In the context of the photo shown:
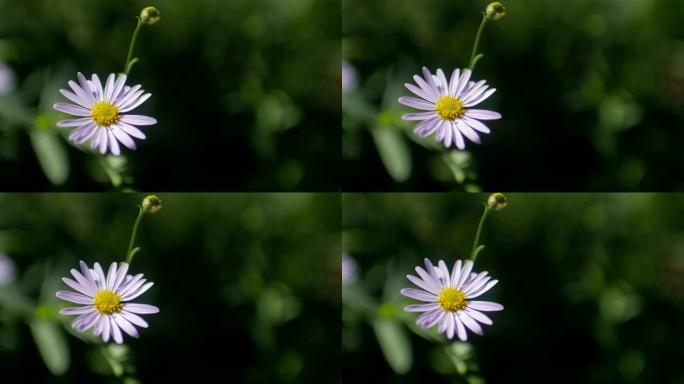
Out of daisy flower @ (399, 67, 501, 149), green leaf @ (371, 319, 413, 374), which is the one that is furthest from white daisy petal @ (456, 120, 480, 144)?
green leaf @ (371, 319, 413, 374)

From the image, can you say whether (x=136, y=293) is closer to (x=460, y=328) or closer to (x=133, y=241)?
(x=133, y=241)

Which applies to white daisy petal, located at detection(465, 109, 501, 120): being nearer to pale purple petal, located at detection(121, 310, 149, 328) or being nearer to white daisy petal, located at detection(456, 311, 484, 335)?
white daisy petal, located at detection(456, 311, 484, 335)

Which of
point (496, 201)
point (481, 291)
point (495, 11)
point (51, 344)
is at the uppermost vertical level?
point (495, 11)

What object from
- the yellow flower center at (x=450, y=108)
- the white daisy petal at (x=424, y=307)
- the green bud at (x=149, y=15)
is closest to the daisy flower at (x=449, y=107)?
the yellow flower center at (x=450, y=108)

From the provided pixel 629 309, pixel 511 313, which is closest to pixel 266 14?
pixel 511 313

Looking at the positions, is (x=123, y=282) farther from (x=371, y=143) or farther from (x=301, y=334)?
(x=371, y=143)

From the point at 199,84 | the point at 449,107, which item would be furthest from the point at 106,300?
the point at 449,107
